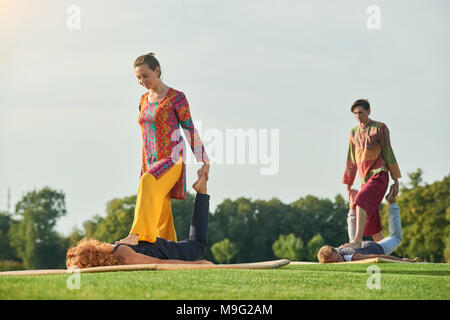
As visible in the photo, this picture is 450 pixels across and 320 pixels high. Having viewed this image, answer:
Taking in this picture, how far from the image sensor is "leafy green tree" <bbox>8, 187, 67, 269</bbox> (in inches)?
2655

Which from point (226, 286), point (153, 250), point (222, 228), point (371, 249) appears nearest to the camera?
point (226, 286)

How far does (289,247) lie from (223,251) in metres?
8.25

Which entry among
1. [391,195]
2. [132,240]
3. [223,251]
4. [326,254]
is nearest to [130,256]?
[132,240]

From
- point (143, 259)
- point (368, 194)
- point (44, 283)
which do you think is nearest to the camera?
point (44, 283)

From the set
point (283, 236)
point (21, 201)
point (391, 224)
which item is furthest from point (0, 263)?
point (391, 224)

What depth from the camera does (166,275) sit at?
262 inches

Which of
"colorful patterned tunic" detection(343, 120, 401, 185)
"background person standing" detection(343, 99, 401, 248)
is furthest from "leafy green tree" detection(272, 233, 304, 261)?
"colorful patterned tunic" detection(343, 120, 401, 185)

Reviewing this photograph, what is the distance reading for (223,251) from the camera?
223 ft

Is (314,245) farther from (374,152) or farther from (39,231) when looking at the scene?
(374,152)

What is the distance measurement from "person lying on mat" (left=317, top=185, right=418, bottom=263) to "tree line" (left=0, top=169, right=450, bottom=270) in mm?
48715

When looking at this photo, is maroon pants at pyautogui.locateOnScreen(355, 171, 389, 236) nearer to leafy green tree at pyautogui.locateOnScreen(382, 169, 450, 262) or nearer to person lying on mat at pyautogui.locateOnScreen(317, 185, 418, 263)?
person lying on mat at pyautogui.locateOnScreen(317, 185, 418, 263)
